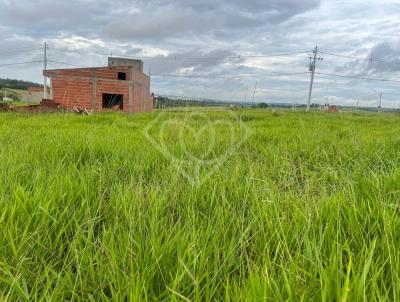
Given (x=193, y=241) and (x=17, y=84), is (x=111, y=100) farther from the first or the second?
(x=17, y=84)

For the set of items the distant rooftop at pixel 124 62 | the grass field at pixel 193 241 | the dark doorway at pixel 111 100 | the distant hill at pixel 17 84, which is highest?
the distant rooftop at pixel 124 62

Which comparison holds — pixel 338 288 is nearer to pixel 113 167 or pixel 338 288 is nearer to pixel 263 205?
pixel 263 205

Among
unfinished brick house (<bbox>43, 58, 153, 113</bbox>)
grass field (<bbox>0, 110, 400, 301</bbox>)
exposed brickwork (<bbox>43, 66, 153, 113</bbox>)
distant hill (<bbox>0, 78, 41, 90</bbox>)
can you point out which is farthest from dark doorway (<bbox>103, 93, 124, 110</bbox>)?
distant hill (<bbox>0, 78, 41, 90</bbox>)

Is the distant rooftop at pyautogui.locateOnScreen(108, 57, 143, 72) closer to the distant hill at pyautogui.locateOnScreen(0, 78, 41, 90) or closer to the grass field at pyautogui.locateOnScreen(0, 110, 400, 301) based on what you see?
the grass field at pyautogui.locateOnScreen(0, 110, 400, 301)

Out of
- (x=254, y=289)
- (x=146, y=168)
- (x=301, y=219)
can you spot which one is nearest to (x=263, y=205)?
(x=301, y=219)

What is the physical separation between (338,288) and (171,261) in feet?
2.02

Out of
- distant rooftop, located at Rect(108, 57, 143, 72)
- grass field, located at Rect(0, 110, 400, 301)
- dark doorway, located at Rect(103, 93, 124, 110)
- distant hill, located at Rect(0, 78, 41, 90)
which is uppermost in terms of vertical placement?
distant rooftop, located at Rect(108, 57, 143, 72)

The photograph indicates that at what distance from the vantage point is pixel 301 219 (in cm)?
155

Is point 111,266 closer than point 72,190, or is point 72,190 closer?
point 111,266

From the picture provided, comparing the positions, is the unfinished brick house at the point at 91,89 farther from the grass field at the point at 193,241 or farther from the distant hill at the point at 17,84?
the distant hill at the point at 17,84

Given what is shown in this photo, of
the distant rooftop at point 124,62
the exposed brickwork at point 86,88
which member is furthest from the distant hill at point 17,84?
the exposed brickwork at point 86,88

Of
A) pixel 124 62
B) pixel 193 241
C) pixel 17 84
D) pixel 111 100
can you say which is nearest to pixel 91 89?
pixel 111 100

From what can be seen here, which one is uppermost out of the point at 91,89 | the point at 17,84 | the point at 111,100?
the point at 17,84

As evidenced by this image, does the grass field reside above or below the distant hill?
below
